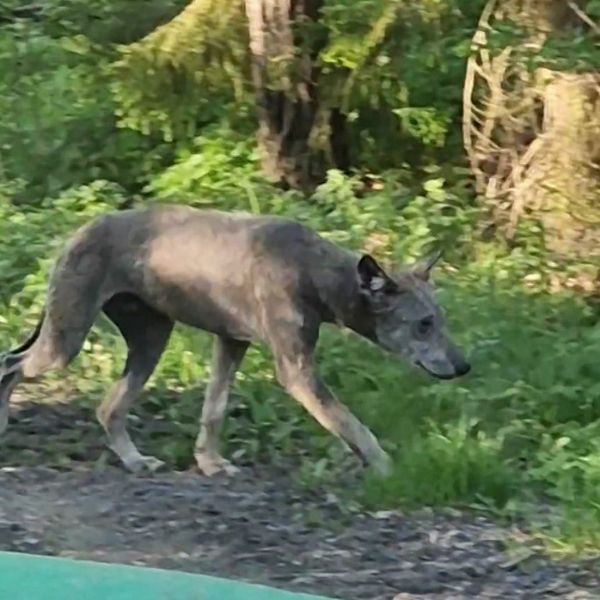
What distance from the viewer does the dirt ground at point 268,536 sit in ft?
20.6

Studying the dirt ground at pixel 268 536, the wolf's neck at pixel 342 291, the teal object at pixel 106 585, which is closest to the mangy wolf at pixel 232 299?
the wolf's neck at pixel 342 291

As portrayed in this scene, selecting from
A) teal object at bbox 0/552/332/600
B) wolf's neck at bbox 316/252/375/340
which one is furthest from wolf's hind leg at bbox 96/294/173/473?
teal object at bbox 0/552/332/600

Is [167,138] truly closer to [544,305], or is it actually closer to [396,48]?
[396,48]

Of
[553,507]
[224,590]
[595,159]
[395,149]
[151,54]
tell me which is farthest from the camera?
[395,149]

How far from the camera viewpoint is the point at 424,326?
772cm

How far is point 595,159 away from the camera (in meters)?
A: 11.7

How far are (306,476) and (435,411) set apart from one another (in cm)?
120

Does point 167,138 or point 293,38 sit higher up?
point 293,38

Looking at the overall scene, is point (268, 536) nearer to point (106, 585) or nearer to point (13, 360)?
point (106, 585)

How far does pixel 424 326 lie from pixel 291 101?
19.4ft

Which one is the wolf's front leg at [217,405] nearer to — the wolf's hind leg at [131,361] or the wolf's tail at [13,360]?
the wolf's hind leg at [131,361]

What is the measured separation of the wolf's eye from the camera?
7.72 metres

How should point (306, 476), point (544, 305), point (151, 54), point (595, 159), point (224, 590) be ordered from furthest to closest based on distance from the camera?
point (151, 54)
point (595, 159)
point (544, 305)
point (306, 476)
point (224, 590)

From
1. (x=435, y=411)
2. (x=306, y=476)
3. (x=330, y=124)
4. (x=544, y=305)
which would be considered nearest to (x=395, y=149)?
(x=330, y=124)
